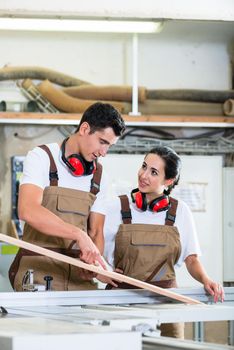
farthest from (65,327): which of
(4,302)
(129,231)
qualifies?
(129,231)

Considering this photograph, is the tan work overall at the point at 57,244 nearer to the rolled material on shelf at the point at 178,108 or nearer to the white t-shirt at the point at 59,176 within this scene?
the white t-shirt at the point at 59,176

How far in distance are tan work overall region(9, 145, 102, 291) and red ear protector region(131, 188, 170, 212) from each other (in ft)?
0.98

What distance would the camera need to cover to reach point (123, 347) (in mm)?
2152

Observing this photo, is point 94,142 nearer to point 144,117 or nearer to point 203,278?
point 203,278

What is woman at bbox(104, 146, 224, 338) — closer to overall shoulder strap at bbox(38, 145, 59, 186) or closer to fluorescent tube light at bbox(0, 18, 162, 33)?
overall shoulder strap at bbox(38, 145, 59, 186)

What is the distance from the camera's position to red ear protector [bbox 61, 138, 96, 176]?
414 cm

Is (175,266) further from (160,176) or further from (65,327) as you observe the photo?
(65,327)

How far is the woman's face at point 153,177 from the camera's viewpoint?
452 centimetres

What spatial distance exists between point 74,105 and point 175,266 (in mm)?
2721

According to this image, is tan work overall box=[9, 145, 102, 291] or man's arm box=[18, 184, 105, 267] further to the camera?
tan work overall box=[9, 145, 102, 291]

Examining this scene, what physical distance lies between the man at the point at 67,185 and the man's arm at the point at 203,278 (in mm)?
534

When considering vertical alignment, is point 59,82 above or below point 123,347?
above

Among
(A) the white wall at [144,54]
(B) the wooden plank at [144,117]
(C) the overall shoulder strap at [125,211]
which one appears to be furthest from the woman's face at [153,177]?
(A) the white wall at [144,54]

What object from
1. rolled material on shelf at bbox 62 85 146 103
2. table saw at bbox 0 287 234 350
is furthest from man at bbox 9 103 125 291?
rolled material on shelf at bbox 62 85 146 103
